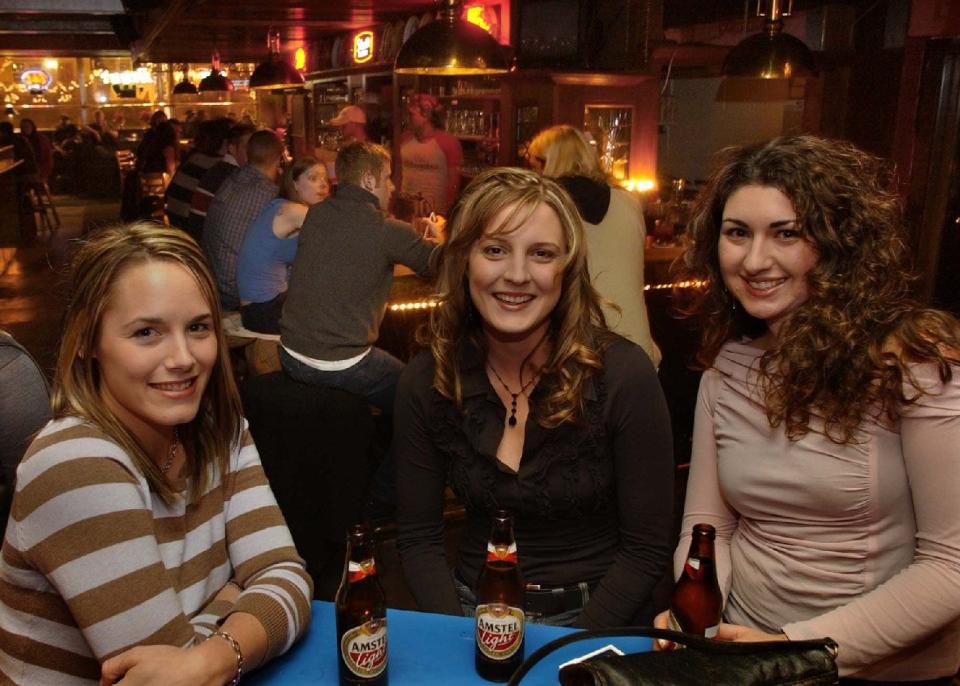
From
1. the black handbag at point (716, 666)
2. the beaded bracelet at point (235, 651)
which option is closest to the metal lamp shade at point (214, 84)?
the beaded bracelet at point (235, 651)

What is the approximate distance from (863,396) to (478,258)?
2.63 feet

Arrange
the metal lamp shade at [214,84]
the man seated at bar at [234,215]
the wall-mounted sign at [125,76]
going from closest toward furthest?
the man seated at bar at [234,215], the metal lamp shade at [214,84], the wall-mounted sign at [125,76]

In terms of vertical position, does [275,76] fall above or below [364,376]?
above

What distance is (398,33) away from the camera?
834cm

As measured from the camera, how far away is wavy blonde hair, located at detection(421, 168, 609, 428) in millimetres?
1696

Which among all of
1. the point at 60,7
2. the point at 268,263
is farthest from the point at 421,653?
the point at 60,7

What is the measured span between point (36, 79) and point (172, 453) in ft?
72.0

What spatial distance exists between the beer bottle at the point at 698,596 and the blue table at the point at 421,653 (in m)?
0.08

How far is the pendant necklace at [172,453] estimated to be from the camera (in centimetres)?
142

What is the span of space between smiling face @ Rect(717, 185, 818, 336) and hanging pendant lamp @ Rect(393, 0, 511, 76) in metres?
2.44

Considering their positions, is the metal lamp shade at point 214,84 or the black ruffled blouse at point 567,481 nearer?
the black ruffled blouse at point 567,481

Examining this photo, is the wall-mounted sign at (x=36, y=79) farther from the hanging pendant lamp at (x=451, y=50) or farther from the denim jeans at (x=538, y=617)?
the denim jeans at (x=538, y=617)

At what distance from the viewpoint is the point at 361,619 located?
122 cm

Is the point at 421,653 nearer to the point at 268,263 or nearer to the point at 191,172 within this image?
the point at 268,263
